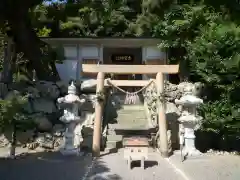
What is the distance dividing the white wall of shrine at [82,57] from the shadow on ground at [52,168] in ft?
34.0

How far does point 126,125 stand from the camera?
1382cm

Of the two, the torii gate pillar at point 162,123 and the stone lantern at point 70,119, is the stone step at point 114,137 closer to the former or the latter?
the stone lantern at point 70,119

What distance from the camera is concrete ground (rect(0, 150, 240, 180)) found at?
8477 millimetres

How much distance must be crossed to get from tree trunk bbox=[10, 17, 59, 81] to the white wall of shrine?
10.7 feet

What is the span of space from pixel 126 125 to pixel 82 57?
28.7 ft

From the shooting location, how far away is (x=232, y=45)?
490 inches

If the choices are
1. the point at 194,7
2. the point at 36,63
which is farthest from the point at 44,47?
the point at 194,7

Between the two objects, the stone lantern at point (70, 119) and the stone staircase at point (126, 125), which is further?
the stone staircase at point (126, 125)

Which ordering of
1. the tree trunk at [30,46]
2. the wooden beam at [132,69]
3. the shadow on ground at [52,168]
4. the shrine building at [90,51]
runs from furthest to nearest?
the shrine building at [90,51]
the tree trunk at [30,46]
the wooden beam at [132,69]
the shadow on ground at [52,168]

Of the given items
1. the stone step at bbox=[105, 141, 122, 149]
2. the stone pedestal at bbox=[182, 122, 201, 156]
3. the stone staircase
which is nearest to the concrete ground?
the stone pedestal at bbox=[182, 122, 201, 156]

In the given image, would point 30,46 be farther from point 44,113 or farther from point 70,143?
point 70,143

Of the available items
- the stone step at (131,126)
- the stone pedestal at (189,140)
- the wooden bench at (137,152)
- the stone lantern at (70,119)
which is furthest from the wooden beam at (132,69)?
the wooden bench at (137,152)

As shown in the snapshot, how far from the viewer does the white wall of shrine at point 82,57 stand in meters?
21.3

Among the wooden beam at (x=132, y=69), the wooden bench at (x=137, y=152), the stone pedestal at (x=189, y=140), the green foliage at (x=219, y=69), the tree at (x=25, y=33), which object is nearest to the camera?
the wooden bench at (x=137, y=152)
